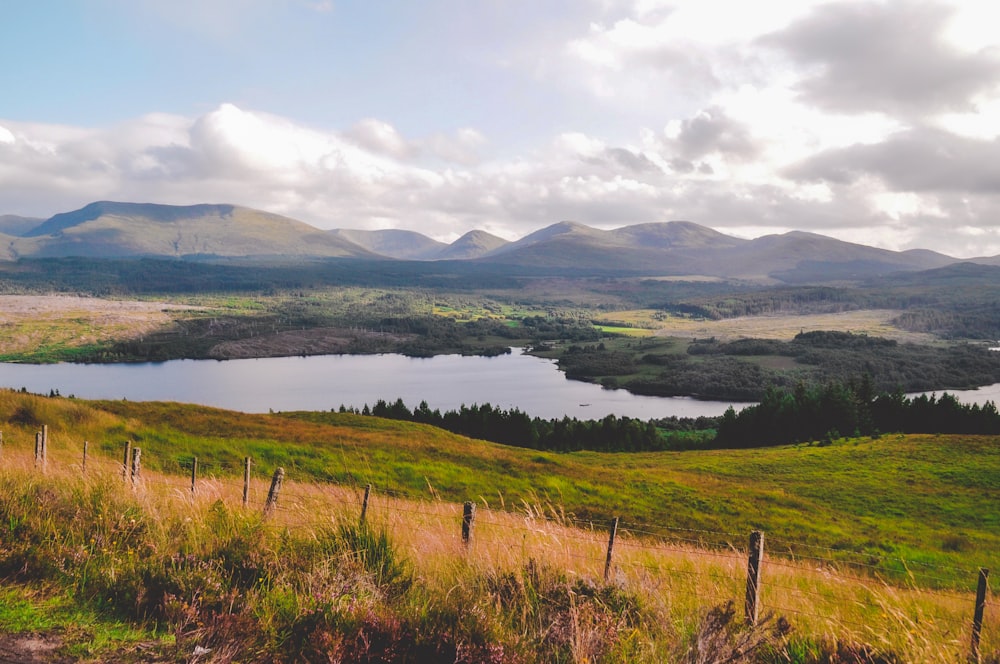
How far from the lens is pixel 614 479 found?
38000mm

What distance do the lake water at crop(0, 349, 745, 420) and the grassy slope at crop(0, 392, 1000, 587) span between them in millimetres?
77046

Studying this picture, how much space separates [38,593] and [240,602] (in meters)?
2.07

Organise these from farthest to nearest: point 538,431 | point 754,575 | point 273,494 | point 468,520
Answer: point 538,431 < point 273,494 < point 468,520 < point 754,575

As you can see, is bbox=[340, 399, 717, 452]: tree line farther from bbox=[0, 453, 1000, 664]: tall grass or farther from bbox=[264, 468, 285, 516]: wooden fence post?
bbox=[0, 453, 1000, 664]: tall grass

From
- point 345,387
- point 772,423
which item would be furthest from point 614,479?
point 345,387

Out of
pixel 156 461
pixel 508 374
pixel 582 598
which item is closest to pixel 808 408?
pixel 156 461

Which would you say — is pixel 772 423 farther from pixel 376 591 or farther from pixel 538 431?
pixel 376 591

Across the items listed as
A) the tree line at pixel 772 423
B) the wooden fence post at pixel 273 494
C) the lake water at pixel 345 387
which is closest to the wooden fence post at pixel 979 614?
the wooden fence post at pixel 273 494

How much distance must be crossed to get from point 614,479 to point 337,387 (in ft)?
405

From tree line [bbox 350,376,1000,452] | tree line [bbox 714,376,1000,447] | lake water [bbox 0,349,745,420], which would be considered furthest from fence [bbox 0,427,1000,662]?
lake water [bbox 0,349,745,420]

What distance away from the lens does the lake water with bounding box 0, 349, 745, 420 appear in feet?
435

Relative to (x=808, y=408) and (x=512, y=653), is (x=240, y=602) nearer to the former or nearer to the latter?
(x=512, y=653)

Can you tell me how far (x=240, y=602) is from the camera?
22.0ft

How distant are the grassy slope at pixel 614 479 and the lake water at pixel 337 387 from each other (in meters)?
77.0
